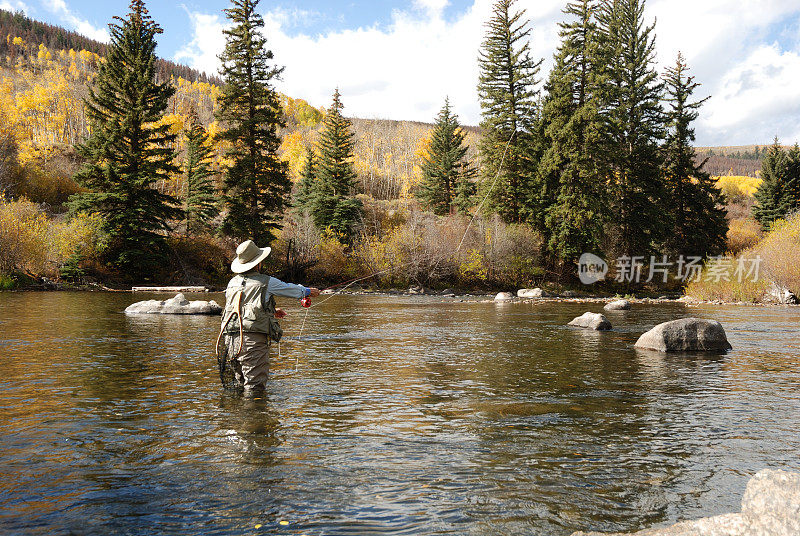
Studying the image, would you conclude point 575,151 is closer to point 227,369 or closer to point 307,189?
point 307,189

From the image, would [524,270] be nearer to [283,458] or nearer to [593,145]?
[593,145]

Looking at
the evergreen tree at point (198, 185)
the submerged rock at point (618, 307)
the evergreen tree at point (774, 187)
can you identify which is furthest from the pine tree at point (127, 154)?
the evergreen tree at point (774, 187)

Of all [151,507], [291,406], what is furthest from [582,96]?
[151,507]

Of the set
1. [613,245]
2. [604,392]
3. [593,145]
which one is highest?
[593,145]

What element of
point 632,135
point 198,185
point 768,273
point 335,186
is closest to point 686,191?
point 632,135

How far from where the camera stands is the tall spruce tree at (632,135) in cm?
4469

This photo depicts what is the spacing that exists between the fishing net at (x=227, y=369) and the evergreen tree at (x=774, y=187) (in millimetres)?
69971

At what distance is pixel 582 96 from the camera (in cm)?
4497

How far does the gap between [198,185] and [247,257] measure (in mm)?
49035

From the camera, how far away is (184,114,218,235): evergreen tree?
4812cm

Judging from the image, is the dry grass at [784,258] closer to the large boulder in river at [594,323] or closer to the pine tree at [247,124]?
the large boulder in river at [594,323]

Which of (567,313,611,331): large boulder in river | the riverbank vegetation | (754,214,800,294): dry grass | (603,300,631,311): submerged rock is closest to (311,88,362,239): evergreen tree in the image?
the riverbank vegetation

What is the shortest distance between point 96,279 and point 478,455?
35469 millimetres

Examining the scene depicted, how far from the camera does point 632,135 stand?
150ft
